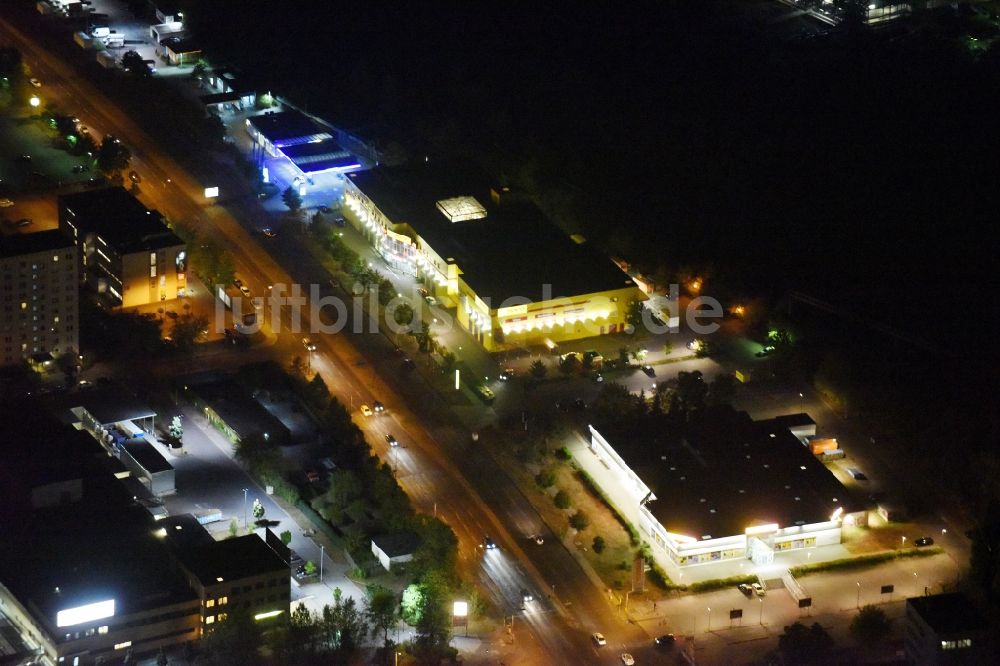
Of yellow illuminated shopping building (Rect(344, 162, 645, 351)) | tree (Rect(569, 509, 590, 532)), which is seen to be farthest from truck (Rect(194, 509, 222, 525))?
yellow illuminated shopping building (Rect(344, 162, 645, 351))

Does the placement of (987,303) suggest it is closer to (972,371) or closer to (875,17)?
(972,371)

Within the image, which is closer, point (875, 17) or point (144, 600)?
point (144, 600)

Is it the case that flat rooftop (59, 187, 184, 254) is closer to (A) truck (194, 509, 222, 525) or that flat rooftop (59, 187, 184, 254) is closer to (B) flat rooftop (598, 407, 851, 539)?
(A) truck (194, 509, 222, 525)

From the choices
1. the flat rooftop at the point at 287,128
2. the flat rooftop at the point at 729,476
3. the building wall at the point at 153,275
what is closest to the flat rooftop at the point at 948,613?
the flat rooftop at the point at 729,476

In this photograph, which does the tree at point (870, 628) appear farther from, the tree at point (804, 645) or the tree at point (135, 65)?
the tree at point (135, 65)

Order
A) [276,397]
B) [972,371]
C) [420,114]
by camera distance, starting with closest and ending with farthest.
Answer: [276,397] → [972,371] → [420,114]

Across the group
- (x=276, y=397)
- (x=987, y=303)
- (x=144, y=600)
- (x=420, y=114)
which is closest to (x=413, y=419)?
(x=276, y=397)

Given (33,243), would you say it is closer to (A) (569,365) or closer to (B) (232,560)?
(B) (232,560)

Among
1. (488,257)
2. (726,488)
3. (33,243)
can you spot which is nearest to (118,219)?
(33,243)
